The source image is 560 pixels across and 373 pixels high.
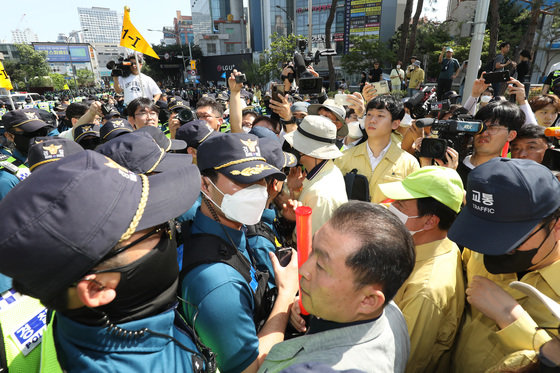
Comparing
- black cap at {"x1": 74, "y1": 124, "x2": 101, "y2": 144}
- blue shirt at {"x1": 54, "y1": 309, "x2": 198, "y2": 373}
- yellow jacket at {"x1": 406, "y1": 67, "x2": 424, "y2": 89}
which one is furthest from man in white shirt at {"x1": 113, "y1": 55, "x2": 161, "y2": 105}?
yellow jacket at {"x1": 406, "y1": 67, "x2": 424, "y2": 89}

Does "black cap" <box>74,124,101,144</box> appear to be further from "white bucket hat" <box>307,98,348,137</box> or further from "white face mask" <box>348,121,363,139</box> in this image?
"white face mask" <box>348,121,363,139</box>

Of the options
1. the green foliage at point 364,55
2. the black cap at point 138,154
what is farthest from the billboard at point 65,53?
the black cap at point 138,154

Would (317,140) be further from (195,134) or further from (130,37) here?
(130,37)

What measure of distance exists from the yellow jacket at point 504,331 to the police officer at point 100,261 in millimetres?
1364

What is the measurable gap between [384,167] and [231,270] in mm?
2588

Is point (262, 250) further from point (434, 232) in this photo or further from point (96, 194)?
point (96, 194)

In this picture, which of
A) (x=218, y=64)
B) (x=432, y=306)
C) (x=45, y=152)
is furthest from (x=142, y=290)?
(x=218, y=64)

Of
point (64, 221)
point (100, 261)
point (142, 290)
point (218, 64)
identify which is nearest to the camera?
point (64, 221)

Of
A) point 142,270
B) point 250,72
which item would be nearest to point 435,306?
point 142,270

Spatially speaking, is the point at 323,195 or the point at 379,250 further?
the point at 323,195

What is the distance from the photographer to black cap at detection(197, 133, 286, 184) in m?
1.85

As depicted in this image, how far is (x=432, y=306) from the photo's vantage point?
5.61 ft

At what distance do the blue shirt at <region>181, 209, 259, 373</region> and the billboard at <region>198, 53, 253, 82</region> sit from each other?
186ft

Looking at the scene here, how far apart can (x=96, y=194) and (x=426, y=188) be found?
1.83 metres
